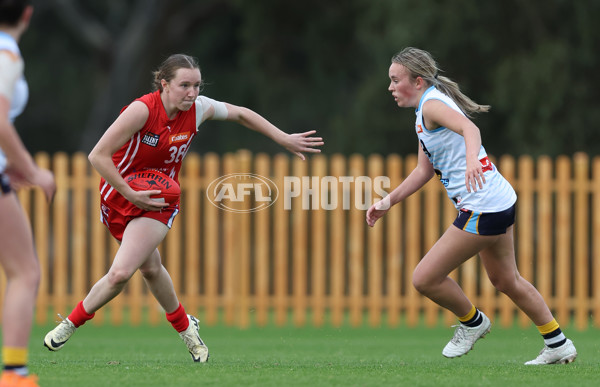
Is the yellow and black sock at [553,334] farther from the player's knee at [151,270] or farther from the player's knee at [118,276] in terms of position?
the player's knee at [118,276]

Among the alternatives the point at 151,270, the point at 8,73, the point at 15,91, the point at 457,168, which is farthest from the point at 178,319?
the point at 8,73

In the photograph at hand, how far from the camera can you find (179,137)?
613 cm

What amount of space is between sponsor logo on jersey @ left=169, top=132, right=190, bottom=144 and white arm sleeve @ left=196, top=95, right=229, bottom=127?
14 cm

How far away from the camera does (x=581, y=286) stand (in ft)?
36.0

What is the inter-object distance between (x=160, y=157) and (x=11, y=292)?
200 centimetres

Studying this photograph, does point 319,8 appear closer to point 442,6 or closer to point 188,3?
point 188,3

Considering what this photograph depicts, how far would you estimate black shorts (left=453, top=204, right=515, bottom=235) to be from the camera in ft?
19.1

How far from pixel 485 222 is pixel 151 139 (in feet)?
6.69

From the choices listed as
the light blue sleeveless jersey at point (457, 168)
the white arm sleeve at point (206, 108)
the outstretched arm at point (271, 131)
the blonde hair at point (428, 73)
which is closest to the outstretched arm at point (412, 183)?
the light blue sleeveless jersey at point (457, 168)

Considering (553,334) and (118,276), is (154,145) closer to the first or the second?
(118,276)

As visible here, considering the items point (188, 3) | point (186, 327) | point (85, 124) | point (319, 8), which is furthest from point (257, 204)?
point (85, 124)

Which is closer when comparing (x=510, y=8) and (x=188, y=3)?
(x=510, y=8)

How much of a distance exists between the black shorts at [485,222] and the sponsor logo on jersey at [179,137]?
175 centimetres

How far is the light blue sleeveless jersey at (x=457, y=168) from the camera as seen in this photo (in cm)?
588
